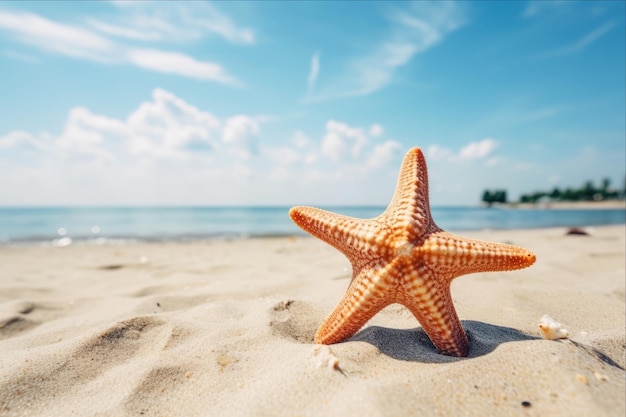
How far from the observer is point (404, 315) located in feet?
10.6

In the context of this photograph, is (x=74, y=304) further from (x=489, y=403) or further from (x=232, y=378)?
(x=489, y=403)

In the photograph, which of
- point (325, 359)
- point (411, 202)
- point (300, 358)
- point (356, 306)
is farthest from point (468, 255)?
point (300, 358)

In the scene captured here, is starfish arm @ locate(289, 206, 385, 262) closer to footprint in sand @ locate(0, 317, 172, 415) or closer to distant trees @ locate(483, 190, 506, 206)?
footprint in sand @ locate(0, 317, 172, 415)

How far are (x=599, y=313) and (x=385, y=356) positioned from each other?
238cm

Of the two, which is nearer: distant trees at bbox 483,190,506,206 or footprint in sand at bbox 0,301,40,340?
footprint in sand at bbox 0,301,40,340

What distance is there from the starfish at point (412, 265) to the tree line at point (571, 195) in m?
116

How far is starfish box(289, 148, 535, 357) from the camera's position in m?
2.33

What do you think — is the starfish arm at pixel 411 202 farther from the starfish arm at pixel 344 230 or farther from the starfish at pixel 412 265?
the starfish arm at pixel 344 230

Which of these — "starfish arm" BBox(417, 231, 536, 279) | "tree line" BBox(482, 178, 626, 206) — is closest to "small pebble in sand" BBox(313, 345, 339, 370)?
"starfish arm" BBox(417, 231, 536, 279)

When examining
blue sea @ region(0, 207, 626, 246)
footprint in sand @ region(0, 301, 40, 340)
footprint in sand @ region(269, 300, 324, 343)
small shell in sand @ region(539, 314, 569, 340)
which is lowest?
blue sea @ region(0, 207, 626, 246)

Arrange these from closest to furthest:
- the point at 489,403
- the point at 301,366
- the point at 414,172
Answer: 1. the point at 489,403
2. the point at 301,366
3. the point at 414,172

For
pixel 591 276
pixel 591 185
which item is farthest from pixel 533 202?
pixel 591 276

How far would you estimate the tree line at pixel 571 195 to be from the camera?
3809 inches

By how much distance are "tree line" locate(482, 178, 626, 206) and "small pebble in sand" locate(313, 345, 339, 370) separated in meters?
117
